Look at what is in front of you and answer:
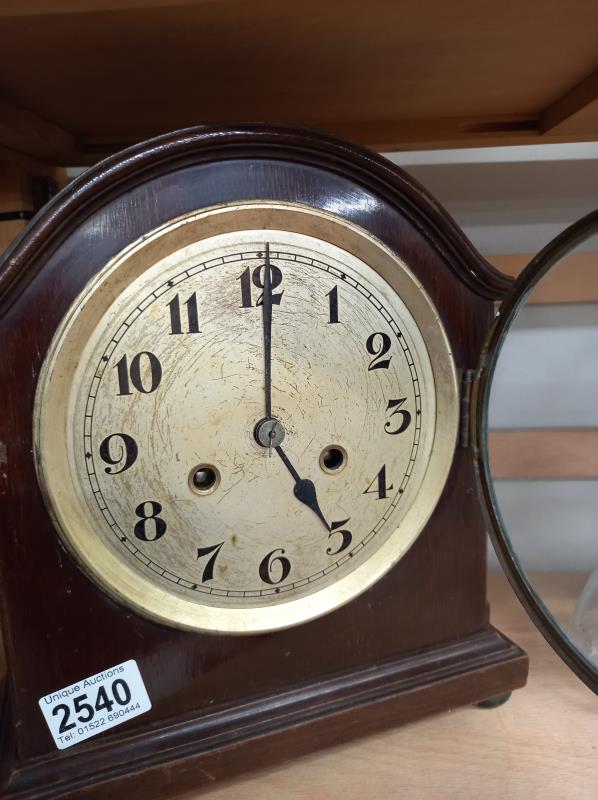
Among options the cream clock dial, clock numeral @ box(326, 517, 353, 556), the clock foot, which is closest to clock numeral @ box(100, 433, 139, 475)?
the cream clock dial

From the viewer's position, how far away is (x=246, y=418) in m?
0.66

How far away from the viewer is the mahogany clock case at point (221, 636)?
597 millimetres

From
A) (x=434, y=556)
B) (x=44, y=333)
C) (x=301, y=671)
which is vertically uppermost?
(x=44, y=333)

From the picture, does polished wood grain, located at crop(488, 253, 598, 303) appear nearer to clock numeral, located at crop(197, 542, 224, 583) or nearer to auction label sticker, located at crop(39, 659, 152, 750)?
clock numeral, located at crop(197, 542, 224, 583)

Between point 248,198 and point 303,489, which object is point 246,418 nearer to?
point 303,489

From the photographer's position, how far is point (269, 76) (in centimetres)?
77

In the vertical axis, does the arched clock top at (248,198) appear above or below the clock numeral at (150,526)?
above

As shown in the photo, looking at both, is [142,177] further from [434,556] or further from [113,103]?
[434,556]

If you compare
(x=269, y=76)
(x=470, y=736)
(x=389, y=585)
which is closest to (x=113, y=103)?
(x=269, y=76)

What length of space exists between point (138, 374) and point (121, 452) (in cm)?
8

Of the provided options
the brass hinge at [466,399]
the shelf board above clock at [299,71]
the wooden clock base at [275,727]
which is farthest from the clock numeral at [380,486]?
the shelf board above clock at [299,71]

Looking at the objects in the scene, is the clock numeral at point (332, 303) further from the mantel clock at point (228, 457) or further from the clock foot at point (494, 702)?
the clock foot at point (494, 702)

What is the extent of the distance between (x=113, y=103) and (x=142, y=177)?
32 cm

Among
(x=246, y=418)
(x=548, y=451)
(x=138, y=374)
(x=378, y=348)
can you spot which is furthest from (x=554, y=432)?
(x=138, y=374)
